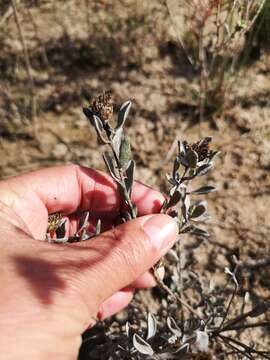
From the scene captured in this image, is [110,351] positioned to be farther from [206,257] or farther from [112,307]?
[206,257]

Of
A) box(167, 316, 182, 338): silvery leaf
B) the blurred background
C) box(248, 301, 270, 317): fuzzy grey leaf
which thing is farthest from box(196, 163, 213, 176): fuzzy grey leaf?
the blurred background

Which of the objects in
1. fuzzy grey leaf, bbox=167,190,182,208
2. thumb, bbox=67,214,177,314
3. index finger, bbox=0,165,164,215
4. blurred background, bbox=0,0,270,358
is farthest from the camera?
blurred background, bbox=0,0,270,358

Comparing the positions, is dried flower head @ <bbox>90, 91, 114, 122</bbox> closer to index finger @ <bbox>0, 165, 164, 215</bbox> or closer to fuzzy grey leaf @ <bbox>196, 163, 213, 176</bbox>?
fuzzy grey leaf @ <bbox>196, 163, 213, 176</bbox>

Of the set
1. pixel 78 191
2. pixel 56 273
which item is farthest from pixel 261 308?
pixel 78 191

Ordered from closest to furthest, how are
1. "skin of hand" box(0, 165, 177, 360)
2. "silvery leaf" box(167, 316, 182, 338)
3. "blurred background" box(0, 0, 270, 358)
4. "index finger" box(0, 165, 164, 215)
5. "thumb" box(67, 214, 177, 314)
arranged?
"skin of hand" box(0, 165, 177, 360) < "thumb" box(67, 214, 177, 314) < "silvery leaf" box(167, 316, 182, 338) < "index finger" box(0, 165, 164, 215) < "blurred background" box(0, 0, 270, 358)

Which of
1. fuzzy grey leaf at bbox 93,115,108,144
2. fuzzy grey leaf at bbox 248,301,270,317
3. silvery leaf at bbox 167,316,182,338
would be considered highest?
fuzzy grey leaf at bbox 93,115,108,144

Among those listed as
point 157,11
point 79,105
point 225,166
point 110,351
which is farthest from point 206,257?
point 157,11
